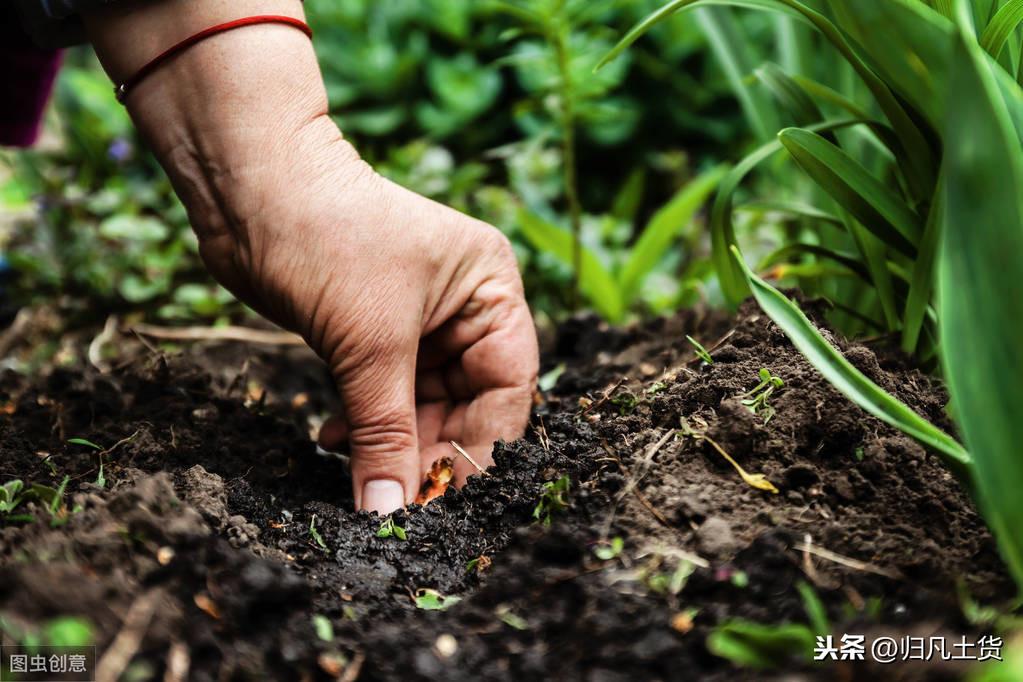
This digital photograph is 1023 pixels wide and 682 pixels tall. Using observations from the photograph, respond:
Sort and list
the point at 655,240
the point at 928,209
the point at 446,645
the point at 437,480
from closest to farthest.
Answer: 1. the point at 446,645
2. the point at 928,209
3. the point at 437,480
4. the point at 655,240

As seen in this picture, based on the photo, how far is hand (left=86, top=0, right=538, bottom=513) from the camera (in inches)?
51.0

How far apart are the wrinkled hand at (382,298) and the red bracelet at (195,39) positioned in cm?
22

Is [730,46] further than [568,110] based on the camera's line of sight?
No

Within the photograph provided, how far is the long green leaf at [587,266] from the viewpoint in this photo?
7.39 feet

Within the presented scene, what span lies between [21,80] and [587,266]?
4.87 feet

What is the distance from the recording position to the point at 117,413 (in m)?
1.58

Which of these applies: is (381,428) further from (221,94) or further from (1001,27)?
(1001,27)

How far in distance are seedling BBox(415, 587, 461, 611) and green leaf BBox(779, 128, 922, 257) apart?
2.61 ft

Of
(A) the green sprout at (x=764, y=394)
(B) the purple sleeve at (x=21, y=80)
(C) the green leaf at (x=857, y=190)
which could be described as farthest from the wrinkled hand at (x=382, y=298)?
(B) the purple sleeve at (x=21, y=80)

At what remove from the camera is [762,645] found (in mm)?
858

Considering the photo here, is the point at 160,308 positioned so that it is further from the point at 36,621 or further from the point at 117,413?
the point at 36,621

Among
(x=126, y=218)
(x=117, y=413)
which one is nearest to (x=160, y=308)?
(x=126, y=218)

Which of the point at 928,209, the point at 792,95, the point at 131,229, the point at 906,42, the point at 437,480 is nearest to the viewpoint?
the point at 906,42

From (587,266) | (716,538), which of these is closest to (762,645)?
(716,538)
